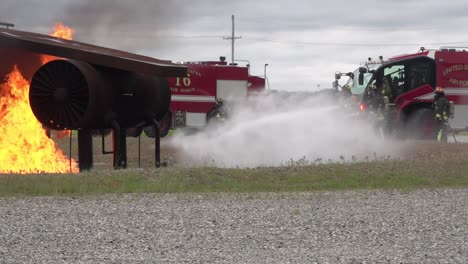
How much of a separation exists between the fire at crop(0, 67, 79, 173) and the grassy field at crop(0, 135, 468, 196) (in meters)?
2.84

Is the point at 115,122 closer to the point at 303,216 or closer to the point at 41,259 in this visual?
the point at 303,216

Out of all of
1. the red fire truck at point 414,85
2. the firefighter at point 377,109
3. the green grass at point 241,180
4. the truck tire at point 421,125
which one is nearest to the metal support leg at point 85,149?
the green grass at point 241,180

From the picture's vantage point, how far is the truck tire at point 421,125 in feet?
84.2

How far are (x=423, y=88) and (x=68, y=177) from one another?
15929 millimetres

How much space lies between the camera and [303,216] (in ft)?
33.2

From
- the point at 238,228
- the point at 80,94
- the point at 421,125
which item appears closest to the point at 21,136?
the point at 80,94

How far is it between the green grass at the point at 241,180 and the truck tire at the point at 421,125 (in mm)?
9830

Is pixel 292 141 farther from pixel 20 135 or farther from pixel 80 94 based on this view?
pixel 20 135

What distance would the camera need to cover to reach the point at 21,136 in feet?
56.3

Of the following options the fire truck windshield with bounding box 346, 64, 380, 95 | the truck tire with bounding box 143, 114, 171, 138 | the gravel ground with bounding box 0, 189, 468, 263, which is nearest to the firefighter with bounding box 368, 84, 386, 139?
the fire truck windshield with bounding box 346, 64, 380, 95

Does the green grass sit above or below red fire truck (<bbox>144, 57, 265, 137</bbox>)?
below

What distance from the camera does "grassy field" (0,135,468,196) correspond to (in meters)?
13.2

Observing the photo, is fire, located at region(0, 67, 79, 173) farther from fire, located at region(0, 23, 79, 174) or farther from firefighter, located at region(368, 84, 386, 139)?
firefighter, located at region(368, 84, 386, 139)

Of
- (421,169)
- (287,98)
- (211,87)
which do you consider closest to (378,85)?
(287,98)
